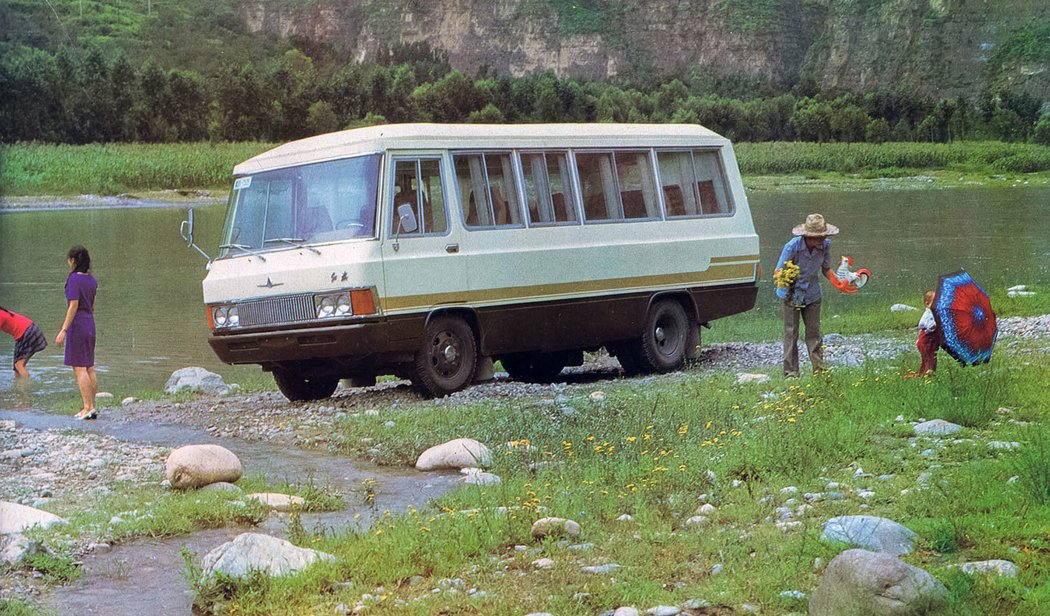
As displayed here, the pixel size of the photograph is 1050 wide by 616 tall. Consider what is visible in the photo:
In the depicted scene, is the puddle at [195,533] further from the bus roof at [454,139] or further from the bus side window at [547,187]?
the bus side window at [547,187]

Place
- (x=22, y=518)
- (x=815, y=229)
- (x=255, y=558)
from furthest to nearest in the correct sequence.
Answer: (x=815, y=229)
(x=22, y=518)
(x=255, y=558)

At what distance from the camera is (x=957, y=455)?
315 inches

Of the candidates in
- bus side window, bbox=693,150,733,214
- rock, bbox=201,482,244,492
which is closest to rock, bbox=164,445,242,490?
rock, bbox=201,482,244,492

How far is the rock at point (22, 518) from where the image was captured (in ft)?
23.8

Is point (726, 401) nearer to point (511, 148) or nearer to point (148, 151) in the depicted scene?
point (511, 148)

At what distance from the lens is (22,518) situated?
24.7 feet

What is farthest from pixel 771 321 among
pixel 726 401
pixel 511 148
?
pixel 726 401

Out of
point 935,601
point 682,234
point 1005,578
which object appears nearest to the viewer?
point 935,601

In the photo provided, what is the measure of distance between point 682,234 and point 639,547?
8.40 m

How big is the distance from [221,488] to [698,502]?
10.1 feet

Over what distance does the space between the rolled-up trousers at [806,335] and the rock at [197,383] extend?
653cm

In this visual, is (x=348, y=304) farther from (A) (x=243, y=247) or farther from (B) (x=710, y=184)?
(B) (x=710, y=184)

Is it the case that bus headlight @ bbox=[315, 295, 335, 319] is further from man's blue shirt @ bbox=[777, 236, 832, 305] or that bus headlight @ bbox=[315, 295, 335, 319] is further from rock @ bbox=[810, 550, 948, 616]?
rock @ bbox=[810, 550, 948, 616]

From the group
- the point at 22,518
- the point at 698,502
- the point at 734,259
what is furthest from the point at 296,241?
the point at 698,502
